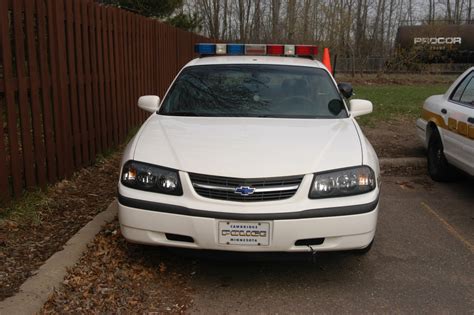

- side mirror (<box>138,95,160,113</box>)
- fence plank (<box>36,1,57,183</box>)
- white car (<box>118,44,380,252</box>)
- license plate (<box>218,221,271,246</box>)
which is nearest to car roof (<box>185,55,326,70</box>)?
side mirror (<box>138,95,160,113</box>)

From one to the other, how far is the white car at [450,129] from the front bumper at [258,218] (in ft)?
8.35

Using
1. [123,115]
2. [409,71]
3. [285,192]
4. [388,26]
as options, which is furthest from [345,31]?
[285,192]

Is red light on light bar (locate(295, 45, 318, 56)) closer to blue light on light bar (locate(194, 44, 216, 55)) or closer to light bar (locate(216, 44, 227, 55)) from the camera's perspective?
light bar (locate(216, 44, 227, 55))

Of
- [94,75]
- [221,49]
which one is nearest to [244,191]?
[221,49]

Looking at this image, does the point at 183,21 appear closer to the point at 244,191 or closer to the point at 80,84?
the point at 80,84

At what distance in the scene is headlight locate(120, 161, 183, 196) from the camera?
3.58 m

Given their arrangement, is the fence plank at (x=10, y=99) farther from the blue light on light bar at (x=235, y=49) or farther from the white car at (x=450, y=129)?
the white car at (x=450, y=129)

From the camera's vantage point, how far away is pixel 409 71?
32.8 metres

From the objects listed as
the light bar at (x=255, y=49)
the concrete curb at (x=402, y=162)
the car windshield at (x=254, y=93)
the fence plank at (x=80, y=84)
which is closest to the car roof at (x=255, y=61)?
the car windshield at (x=254, y=93)

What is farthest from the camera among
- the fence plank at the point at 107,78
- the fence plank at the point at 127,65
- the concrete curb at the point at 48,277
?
the fence plank at the point at 127,65

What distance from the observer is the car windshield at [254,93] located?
15.6ft

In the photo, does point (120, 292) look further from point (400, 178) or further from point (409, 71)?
point (409, 71)

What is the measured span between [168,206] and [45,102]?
9.03ft

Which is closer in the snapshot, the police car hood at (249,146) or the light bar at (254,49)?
the police car hood at (249,146)
